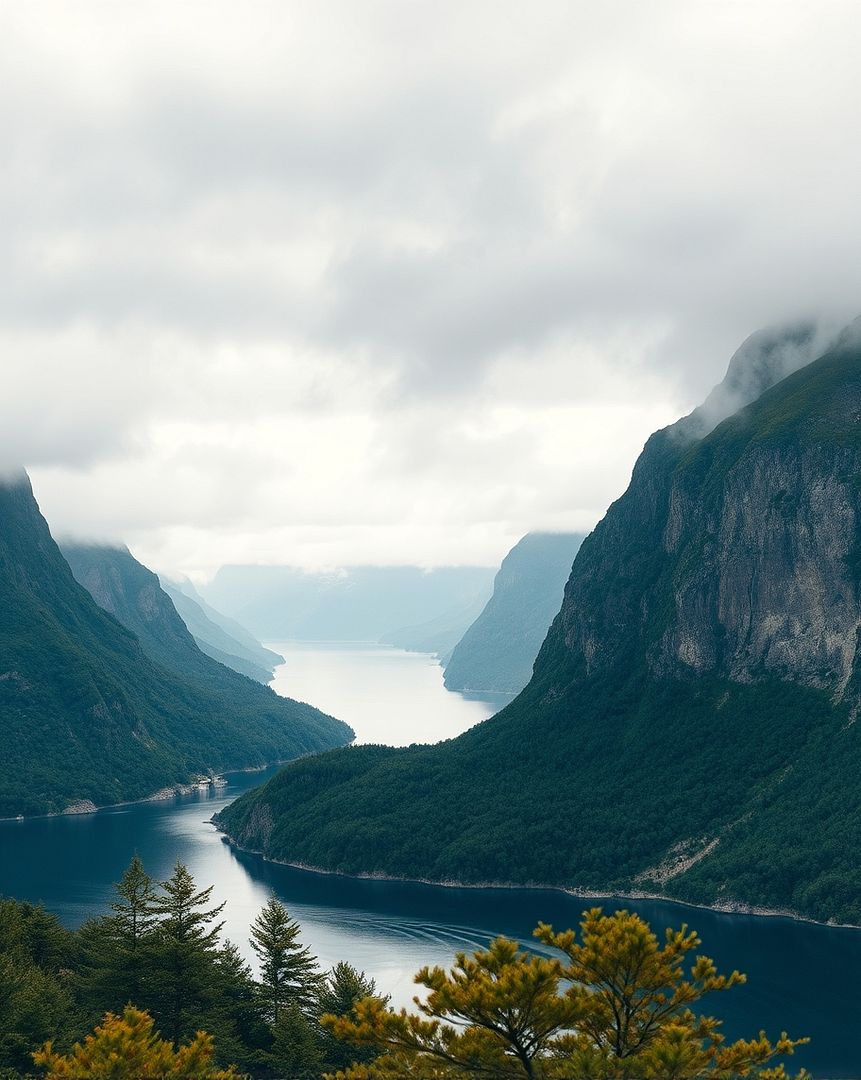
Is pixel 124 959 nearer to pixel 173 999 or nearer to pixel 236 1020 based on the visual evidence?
pixel 173 999

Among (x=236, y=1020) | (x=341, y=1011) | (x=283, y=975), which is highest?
(x=341, y=1011)

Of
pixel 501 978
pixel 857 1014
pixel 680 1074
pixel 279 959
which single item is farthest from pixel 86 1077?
pixel 857 1014

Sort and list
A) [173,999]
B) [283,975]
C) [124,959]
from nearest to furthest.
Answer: [124,959] < [173,999] < [283,975]

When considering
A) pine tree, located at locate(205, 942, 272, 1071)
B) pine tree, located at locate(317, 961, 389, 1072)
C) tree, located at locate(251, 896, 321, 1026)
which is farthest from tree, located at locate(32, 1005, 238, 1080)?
tree, located at locate(251, 896, 321, 1026)

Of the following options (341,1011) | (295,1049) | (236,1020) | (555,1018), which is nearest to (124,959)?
(236,1020)

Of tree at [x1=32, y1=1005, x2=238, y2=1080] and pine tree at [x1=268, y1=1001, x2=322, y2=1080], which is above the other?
tree at [x1=32, y1=1005, x2=238, y2=1080]

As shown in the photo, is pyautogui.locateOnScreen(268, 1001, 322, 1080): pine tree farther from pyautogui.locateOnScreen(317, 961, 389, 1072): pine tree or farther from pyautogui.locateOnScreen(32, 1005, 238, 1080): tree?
pyautogui.locateOnScreen(32, 1005, 238, 1080): tree

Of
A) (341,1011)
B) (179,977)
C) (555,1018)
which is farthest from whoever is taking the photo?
(341,1011)

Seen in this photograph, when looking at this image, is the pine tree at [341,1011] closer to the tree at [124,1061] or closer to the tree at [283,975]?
the tree at [283,975]

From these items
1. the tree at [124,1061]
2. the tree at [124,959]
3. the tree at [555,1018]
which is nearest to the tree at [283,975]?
the tree at [124,959]

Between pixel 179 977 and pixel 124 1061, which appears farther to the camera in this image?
pixel 179 977
